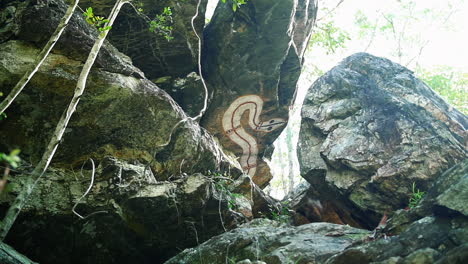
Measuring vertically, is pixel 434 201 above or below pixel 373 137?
below

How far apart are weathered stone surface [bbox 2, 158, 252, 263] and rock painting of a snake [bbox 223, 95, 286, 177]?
503 centimetres

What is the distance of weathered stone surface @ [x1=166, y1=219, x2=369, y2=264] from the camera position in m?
4.86

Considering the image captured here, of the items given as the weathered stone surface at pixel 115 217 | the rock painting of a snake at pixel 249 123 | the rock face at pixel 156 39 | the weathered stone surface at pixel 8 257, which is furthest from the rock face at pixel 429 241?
the rock painting of a snake at pixel 249 123

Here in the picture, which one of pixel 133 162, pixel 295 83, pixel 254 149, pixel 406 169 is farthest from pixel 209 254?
pixel 295 83

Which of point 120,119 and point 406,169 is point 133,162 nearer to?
point 120,119

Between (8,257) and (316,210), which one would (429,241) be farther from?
(316,210)

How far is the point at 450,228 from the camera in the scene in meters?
3.93

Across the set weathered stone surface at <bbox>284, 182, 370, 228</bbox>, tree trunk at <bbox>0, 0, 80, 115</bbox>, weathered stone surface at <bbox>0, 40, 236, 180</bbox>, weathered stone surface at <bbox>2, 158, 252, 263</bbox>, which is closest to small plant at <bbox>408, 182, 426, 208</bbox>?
weathered stone surface at <bbox>284, 182, 370, 228</bbox>

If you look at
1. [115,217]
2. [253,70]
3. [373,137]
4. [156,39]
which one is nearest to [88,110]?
[115,217]

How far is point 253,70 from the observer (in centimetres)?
1051

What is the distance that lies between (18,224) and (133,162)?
6.81 ft

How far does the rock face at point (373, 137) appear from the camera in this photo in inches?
284

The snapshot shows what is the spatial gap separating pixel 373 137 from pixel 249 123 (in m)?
4.35

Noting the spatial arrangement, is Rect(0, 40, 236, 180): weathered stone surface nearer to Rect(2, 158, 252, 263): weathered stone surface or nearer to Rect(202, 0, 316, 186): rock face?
Rect(2, 158, 252, 263): weathered stone surface
